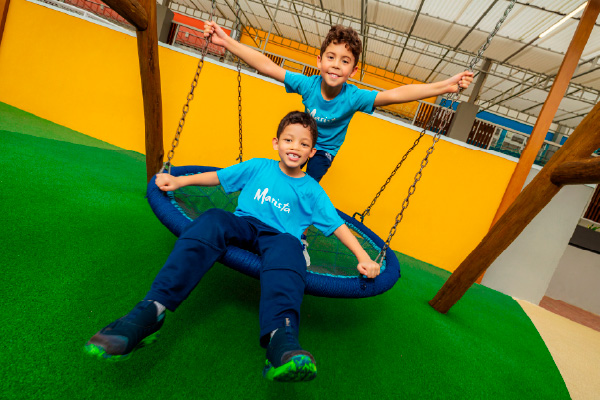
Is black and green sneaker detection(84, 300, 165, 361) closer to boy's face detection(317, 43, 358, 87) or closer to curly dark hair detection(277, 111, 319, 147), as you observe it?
curly dark hair detection(277, 111, 319, 147)

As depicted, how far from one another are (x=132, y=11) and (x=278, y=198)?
1.07 meters

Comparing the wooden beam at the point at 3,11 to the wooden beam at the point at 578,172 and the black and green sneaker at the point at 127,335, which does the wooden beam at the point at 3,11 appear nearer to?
the black and green sneaker at the point at 127,335

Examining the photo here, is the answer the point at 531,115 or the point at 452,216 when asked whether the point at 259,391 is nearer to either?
the point at 452,216

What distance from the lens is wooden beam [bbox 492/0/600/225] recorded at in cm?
252

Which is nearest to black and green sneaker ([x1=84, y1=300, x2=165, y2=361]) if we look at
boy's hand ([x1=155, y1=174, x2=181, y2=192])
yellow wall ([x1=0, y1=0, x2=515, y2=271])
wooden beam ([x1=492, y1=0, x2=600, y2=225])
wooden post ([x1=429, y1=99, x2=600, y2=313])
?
boy's hand ([x1=155, y1=174, x2=181, y2=192])

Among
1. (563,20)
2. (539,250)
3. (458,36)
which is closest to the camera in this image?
(539,250)

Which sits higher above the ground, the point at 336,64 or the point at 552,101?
the point at 552,101

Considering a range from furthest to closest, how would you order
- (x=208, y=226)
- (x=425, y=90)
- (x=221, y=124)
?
1. (x=221, y=124)
2. (x=425, y=90)
3. (x=208, y=226)

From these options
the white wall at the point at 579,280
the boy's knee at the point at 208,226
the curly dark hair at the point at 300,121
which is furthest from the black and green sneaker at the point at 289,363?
the white wall at the point at 579,280

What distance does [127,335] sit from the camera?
65cm

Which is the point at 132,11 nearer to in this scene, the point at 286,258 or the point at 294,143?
the point at 294,143

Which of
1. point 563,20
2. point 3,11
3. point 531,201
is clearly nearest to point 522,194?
point 531,201

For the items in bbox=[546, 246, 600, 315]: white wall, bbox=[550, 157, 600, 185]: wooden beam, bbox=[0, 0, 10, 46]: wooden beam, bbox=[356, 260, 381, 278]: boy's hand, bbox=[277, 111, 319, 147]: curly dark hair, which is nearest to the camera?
bbox=[356, 260, 381, 278]: boy's hand

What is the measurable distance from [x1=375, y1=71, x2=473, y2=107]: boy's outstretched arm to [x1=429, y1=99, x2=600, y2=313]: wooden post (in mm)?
631
